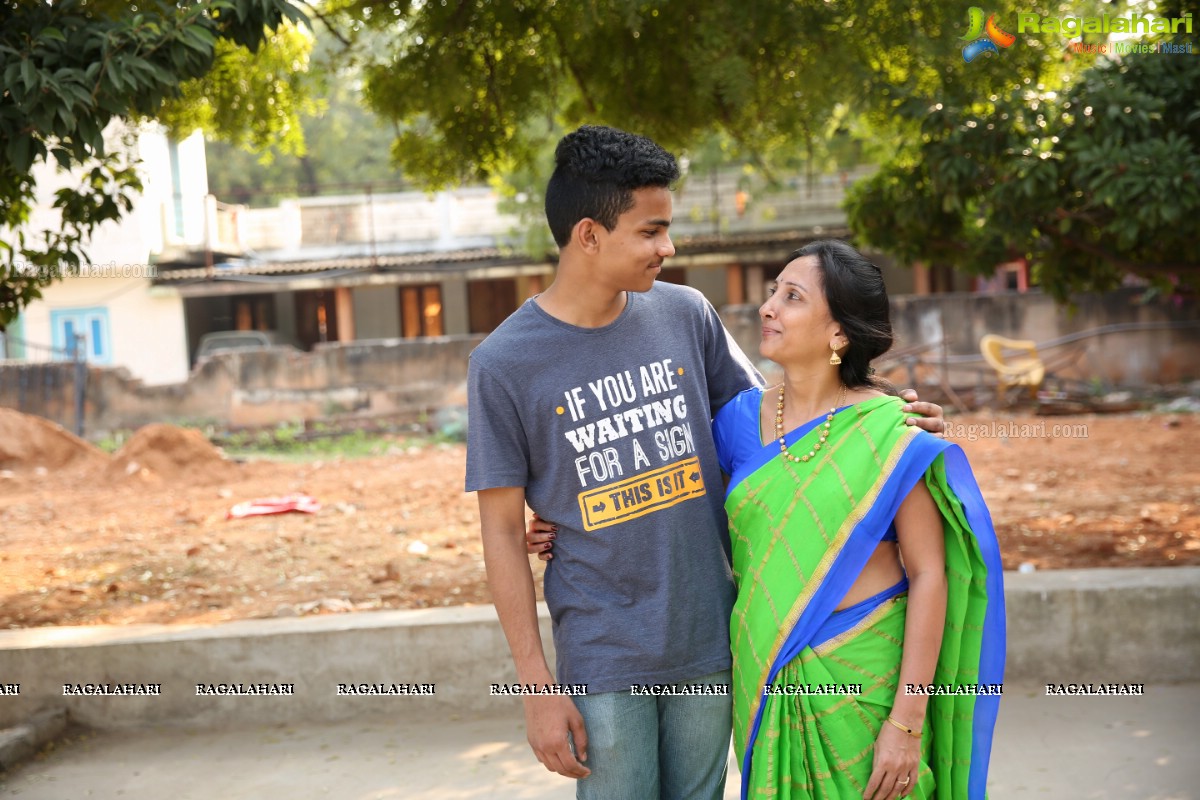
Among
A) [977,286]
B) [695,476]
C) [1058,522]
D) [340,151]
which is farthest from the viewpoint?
[340,151]

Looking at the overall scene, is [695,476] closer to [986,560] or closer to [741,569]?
[741,569]

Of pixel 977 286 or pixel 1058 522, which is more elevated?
pixel 977 286

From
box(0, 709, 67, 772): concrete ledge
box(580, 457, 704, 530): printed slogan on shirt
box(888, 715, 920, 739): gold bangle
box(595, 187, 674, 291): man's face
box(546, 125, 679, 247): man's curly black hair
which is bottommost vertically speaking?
box(0, 709, 67, 772): concrete ledge

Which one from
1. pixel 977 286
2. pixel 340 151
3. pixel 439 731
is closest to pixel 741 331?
pixel 977 286

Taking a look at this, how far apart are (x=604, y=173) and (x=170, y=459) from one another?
33.5 ft

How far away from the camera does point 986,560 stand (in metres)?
2.22

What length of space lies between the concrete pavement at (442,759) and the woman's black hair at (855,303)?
201 cm

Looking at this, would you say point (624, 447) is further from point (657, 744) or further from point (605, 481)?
point (657, 744)

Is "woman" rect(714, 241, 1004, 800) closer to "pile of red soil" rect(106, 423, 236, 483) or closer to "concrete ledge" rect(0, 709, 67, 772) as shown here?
"concrete ledge" rect(0, 709, 67, 772)

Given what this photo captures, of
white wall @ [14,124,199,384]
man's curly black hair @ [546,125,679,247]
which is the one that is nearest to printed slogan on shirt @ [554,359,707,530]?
man's curly black hair @ [546,125,679,247]

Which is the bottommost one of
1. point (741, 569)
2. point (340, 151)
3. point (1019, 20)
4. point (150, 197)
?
point (741, 569)

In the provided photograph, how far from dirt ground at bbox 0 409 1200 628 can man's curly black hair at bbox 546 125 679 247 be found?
10.2 ft

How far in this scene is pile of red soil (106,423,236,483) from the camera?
11.0 m

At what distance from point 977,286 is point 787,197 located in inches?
169
